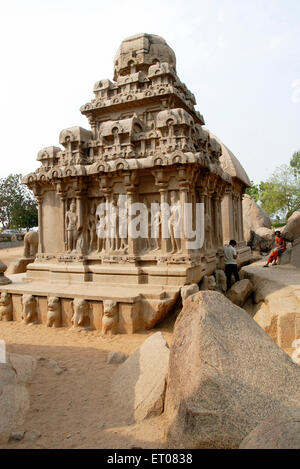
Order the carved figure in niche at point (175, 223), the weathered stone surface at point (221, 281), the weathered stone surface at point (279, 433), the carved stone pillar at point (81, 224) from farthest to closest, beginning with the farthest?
the weathered stone surface at point (221, 281), the carved stone pillar at point (81, 224), the carved figure in niche at point (175, 223), the weathered stone surface at point (279, 433)

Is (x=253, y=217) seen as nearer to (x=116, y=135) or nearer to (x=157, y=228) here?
(x=157, y=228)

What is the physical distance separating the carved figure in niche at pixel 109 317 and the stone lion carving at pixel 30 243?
699 cm

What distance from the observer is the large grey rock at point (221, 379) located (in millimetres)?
2416

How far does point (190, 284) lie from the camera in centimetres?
705

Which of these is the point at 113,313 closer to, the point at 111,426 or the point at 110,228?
the point at 110,228

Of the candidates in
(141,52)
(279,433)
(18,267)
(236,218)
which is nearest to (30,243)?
(18,267)

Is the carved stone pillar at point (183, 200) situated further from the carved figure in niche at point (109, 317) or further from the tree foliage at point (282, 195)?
the tree foliage at point (282, 195)

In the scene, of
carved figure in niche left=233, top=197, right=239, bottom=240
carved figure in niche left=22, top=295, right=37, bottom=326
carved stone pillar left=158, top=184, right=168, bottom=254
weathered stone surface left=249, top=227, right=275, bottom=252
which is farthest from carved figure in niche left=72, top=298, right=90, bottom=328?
weathered stone surface left=249, top=227, right=275, bottom=252

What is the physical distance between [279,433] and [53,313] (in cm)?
609

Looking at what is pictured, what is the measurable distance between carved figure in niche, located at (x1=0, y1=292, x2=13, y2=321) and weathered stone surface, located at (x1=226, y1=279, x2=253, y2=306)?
5522 mm

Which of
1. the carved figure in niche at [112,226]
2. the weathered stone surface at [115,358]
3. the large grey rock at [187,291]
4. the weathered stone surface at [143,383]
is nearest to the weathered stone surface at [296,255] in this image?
the large grey rock at [187,291]

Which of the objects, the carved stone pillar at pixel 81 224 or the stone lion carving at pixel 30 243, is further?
the stone lion carving at pixel 30 243
